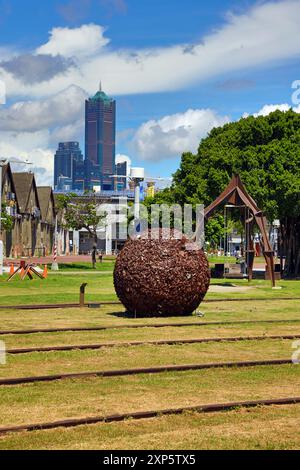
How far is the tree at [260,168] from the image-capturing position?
43.2 metres

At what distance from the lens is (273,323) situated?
771 inches

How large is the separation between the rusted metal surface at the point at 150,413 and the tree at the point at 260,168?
33.1 m

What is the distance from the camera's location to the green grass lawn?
8.46 m

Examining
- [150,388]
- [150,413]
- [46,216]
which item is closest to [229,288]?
[150,388]

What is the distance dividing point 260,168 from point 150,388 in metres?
35.0

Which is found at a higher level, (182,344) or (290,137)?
(290,137)

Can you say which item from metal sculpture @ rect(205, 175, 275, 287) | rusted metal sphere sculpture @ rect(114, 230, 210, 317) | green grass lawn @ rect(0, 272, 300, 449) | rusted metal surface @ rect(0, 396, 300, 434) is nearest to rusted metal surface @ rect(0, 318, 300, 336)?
green grass lawn @ rect(0, 272, 300, 449)

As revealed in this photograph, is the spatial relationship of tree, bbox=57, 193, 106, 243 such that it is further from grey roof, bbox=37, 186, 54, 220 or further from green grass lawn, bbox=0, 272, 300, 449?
green grass lawn, bbox=0, 272, 300, 449

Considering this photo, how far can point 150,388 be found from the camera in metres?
11.2

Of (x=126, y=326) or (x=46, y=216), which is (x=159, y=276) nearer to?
(x=126, y=326)

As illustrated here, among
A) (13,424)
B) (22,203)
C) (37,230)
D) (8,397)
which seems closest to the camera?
(13,424)

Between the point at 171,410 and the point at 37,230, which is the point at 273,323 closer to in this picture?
the point at 171,410
